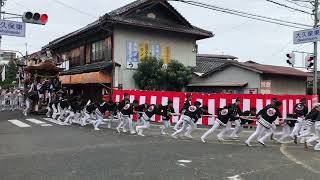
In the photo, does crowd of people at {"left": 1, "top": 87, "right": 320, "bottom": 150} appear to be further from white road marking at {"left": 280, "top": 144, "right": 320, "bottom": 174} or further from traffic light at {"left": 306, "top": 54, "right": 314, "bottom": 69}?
traffic light at {"left": 306, "top": 54, "right": 314, "bottom": 69}

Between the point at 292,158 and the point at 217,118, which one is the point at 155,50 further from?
the point at 292,158

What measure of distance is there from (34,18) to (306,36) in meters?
12.0

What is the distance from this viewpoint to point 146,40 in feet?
92.6

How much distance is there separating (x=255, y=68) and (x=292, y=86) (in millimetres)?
4703

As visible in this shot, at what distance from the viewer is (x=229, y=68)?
27.3 metres

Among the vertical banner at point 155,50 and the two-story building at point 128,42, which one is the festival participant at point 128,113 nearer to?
the two-story building at point 128,42

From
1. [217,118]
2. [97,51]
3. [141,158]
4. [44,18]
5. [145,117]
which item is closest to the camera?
[141,158]

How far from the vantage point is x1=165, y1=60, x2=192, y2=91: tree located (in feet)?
90.7

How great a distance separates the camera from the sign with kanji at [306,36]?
61.2 ft

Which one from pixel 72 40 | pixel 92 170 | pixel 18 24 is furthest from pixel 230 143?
pixel 72 40

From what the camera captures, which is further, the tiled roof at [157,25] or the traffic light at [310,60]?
the tiled roof at [157,25]

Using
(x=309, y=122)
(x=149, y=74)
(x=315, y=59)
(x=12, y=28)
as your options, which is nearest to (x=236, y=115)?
(x=309, y=122)

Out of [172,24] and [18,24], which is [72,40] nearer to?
[172,24]

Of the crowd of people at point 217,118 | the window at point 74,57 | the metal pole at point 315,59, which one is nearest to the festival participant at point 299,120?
the crowd of people at point 217,118
